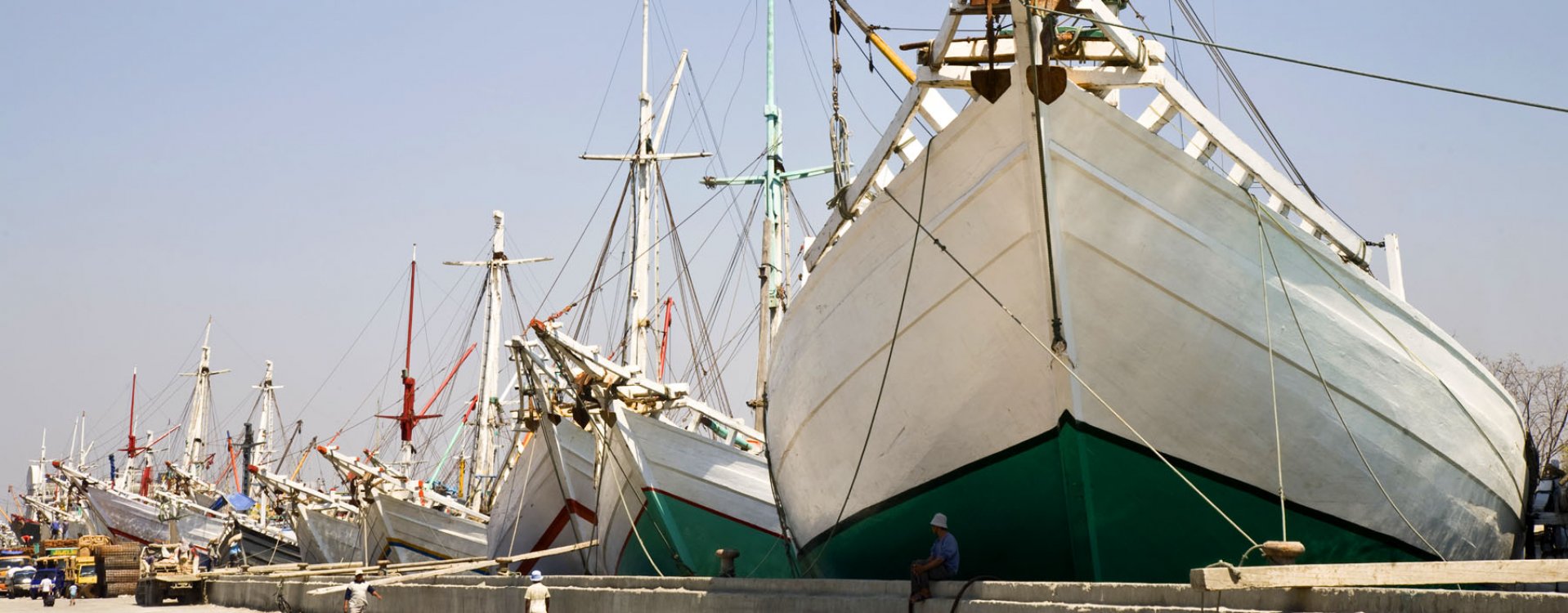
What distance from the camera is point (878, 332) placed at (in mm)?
10914

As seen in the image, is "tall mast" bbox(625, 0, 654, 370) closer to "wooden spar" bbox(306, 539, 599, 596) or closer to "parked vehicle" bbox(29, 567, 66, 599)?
"wooden spar" bbox(306, 539, 599, 596)

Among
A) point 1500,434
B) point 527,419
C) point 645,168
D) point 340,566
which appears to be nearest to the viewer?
point 1500,434

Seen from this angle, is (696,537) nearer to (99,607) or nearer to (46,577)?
(99,607)

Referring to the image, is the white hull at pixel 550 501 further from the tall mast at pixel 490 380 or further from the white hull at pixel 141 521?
the white hull at pixel 141 521

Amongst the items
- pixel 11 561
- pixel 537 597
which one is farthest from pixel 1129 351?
pixel 11 561

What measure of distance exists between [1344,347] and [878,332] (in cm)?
351

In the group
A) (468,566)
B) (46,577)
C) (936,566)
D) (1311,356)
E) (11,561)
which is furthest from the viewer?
(11,561)

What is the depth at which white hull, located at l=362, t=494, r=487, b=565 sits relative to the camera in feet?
94.6

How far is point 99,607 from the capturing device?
2806cm

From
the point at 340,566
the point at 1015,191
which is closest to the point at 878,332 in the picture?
the point at 1015,191

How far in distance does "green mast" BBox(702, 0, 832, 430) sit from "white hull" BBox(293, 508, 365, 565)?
44.2ft

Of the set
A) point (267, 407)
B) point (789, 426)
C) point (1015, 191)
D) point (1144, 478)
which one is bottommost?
point (1144, 478)

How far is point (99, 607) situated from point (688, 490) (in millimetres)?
16899

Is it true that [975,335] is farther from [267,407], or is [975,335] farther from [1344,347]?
→ [267,407]
